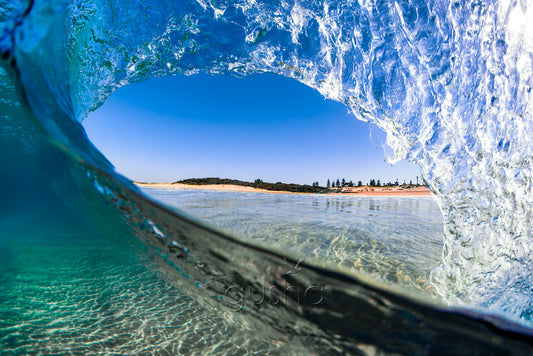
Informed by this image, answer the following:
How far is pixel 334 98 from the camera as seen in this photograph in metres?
3.02

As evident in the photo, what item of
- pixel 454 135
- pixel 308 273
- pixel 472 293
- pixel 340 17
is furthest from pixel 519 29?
pixel 308 273

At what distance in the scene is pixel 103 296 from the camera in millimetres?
1899

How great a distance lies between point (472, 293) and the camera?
1.46 meters

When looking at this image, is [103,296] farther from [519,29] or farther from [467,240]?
[519,29]

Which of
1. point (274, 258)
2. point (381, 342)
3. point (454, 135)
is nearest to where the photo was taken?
point (381, 342)

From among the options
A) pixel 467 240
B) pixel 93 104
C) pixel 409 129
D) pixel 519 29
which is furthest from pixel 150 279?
pixel 519 29

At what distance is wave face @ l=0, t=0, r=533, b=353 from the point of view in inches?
39.9

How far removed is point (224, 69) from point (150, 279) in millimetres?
2834

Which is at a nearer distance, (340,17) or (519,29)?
(519,29)

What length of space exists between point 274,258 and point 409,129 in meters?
2.13

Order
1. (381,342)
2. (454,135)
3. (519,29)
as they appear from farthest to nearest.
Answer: (454,135), (519,29), (381,342)

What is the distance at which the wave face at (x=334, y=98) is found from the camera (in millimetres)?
1013

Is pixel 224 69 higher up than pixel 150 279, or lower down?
higher up

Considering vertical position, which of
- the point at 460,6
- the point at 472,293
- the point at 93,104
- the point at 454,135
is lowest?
the point at 472,293
